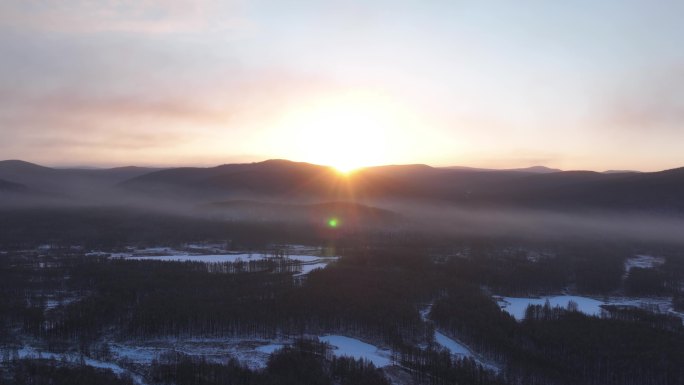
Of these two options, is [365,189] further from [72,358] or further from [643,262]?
[72,358]

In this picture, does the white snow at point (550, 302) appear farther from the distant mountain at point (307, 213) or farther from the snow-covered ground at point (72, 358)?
the distant mountain at point (307, 213)

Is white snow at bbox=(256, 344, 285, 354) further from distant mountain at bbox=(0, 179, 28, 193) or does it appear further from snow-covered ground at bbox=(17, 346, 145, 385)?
distant mountain at bbox=(0, 179, 28, 193)

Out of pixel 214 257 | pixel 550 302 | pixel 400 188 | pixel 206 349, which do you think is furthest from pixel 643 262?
pixel 400 188

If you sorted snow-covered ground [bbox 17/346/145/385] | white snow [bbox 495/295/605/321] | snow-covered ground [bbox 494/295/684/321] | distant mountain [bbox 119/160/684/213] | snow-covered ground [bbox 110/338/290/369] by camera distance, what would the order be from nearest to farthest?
snow-covered ground [bbox 17/346/145/385] → snow-covered ground [bbox 110/338/290/369] → white snow [bbox 495/295/605/321] → snow-covered ground [bbox 494/295/684/321] → distant mountain [bbox 119/160/684/213]

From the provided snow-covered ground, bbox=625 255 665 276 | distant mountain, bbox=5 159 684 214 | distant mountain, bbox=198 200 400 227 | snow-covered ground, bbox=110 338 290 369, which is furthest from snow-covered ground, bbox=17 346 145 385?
distant mountain, bbox=5 159 684 214

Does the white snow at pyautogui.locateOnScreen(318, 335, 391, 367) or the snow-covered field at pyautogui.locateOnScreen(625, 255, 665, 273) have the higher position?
the snow-covered field at pyautogui.locateOnScreen(625, 255, 665, 273)

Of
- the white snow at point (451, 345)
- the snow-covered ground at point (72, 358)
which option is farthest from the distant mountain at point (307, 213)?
the snow-covered ground at point (72, 358)

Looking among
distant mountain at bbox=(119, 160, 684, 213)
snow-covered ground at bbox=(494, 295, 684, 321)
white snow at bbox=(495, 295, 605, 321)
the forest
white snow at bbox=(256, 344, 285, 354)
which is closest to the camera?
the forest
